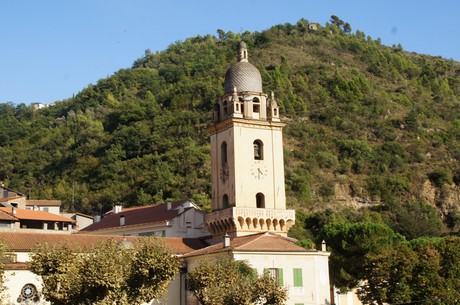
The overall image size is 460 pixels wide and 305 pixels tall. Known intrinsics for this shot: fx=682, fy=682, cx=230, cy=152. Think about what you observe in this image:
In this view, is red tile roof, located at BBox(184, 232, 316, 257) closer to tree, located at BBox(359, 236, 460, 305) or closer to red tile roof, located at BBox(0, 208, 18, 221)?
tree, located at BBox(359, 236, 460, 305)

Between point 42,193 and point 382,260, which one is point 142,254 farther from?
point 42,193

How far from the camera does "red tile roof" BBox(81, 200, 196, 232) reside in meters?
61.4

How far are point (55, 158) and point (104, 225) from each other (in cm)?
5885

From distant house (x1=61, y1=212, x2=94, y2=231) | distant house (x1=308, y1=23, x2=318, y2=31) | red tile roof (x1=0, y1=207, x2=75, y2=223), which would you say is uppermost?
→ distant house (x1=308, y1=23, x2=318, y2=31)

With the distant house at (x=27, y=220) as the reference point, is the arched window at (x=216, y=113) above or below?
above

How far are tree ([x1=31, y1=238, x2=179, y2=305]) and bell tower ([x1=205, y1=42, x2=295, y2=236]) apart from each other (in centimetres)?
1197

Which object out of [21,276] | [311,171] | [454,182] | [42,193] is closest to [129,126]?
[42,193]

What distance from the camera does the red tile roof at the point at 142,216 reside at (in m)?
→ 61.4

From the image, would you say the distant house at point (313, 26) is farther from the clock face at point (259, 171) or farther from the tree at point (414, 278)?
the tree at point (414, 278)


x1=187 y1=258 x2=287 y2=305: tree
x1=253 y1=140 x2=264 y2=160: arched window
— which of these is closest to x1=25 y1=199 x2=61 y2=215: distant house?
x1=253 y1=140 x2=264 y2=160: arched window

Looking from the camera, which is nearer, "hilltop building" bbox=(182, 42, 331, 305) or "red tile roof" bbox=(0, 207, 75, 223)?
"hilltop building" bbox=(182, 42, 331, 305)

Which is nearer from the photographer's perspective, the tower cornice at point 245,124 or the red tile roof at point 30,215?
the tower cornice at point 245,124

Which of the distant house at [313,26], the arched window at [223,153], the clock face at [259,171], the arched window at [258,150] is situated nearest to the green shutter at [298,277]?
the clock face at [259,171]

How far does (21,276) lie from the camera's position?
40.0m
